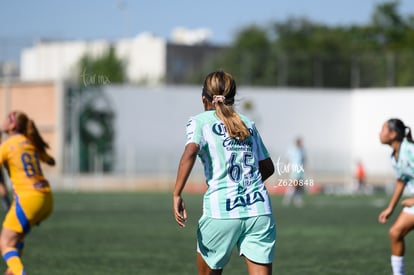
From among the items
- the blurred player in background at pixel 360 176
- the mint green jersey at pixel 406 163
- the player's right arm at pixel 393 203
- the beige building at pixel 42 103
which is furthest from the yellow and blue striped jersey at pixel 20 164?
the beige building at pixel 42 103

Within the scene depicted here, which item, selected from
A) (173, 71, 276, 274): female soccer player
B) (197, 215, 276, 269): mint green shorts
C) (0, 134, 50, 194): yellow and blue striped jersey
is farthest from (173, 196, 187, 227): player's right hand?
(0, 134, 50, 194): yellow and blue striped jersey

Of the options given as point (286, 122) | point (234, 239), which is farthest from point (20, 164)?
point (286, 122)

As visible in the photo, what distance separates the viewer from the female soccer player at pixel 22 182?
10.9 metres

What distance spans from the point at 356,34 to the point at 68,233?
2537 inches

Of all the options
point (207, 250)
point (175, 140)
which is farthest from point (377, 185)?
point (207, 250)

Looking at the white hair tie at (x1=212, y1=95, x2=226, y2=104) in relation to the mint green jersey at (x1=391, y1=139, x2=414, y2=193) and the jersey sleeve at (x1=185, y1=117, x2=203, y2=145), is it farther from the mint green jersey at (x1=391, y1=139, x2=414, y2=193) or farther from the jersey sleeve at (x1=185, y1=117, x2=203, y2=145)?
the mint green jersey at (x1=391, y1=139, x2=414, y2=193)

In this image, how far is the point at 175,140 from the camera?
54812 millimetres

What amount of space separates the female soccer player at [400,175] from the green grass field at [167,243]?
2.10m

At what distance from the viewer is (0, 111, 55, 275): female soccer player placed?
10922mm

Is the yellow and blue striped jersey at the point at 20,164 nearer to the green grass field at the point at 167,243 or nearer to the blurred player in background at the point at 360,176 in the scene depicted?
the green grass field at the point at 167,243

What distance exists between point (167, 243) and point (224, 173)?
11.0 metres

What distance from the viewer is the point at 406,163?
11773mm

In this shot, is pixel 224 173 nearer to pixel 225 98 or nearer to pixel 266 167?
pixel 266 167

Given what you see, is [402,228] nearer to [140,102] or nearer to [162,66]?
[140,102]
